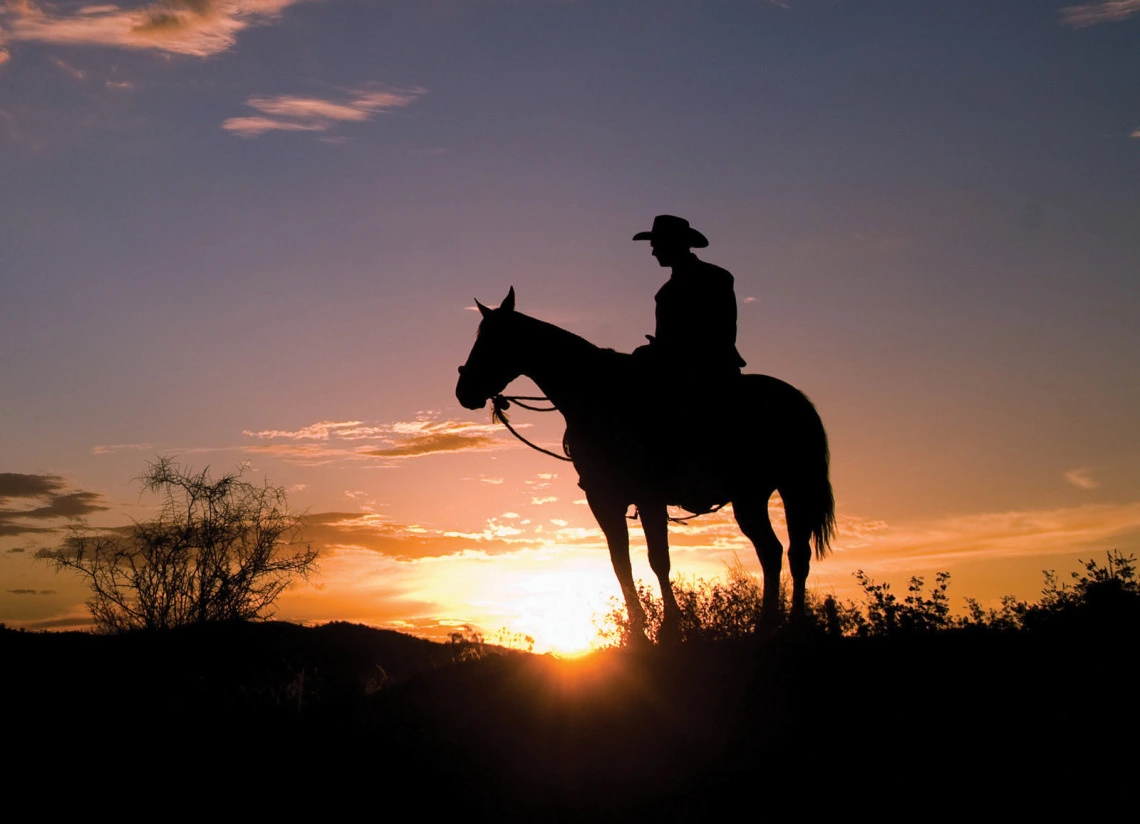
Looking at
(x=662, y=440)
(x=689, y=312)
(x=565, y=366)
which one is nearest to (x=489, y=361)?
(x=565, y=366)

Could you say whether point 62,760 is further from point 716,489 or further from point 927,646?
point 927,646

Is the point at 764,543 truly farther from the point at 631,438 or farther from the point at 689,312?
the point at 689,312

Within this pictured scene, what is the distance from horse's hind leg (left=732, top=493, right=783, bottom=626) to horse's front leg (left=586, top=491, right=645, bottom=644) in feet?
5.31

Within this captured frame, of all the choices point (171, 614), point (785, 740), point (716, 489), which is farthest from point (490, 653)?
point (171, 614)

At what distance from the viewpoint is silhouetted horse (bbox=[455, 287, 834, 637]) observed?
9789 millimetres

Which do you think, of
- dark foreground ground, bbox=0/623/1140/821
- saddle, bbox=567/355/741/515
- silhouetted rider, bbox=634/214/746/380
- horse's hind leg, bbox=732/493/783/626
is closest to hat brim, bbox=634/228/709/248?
silhouetted rider, bbox=634/214/746/380

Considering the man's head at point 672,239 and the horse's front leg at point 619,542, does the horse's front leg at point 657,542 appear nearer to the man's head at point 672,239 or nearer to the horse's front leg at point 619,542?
the horse's front leg at point 619,542

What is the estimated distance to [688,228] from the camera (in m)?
10.7

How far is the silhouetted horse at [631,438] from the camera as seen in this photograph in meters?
9.79

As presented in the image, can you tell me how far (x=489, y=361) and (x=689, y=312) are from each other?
2.32 metres

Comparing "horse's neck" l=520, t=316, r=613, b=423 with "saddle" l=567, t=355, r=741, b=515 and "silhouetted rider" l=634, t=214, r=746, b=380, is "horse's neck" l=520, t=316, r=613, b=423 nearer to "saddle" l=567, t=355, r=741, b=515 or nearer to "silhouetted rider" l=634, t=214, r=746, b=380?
"saddle" l=567, t=355, r=741, b=515

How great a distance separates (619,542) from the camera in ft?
32.3

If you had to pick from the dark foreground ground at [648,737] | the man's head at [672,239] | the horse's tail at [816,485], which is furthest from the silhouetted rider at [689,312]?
the dark foreground ground at [648,737]

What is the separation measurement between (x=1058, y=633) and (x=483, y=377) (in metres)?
6.26
